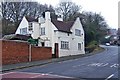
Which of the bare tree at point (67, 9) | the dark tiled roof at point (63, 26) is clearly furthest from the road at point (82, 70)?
the bare tree at point (67, 9)

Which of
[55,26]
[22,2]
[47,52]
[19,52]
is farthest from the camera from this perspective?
[22,2]

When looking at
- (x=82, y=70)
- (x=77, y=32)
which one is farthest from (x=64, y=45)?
(x=82, y=70)

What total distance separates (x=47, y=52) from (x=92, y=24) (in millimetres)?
38713

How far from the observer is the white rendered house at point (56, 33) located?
47938 mm

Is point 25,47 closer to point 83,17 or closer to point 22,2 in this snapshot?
point 22,2

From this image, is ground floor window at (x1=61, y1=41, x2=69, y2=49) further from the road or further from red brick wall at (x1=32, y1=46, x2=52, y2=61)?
the road

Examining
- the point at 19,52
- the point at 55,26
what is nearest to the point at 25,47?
the point at 19,52

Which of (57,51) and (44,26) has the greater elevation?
(44,26)

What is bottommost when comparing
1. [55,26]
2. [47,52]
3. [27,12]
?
[47,52]

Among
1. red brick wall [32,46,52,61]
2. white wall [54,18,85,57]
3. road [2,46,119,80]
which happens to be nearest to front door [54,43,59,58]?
white wall [54,18,85,57]

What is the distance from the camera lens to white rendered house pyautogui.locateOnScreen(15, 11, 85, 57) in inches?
1887

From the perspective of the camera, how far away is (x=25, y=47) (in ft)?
116

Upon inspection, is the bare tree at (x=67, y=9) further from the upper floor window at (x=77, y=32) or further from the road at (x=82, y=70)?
the road at (x=82, y=70)

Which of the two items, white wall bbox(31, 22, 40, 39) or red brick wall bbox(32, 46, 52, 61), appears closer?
red brick wall bbox(32, 46, 52, 61)
